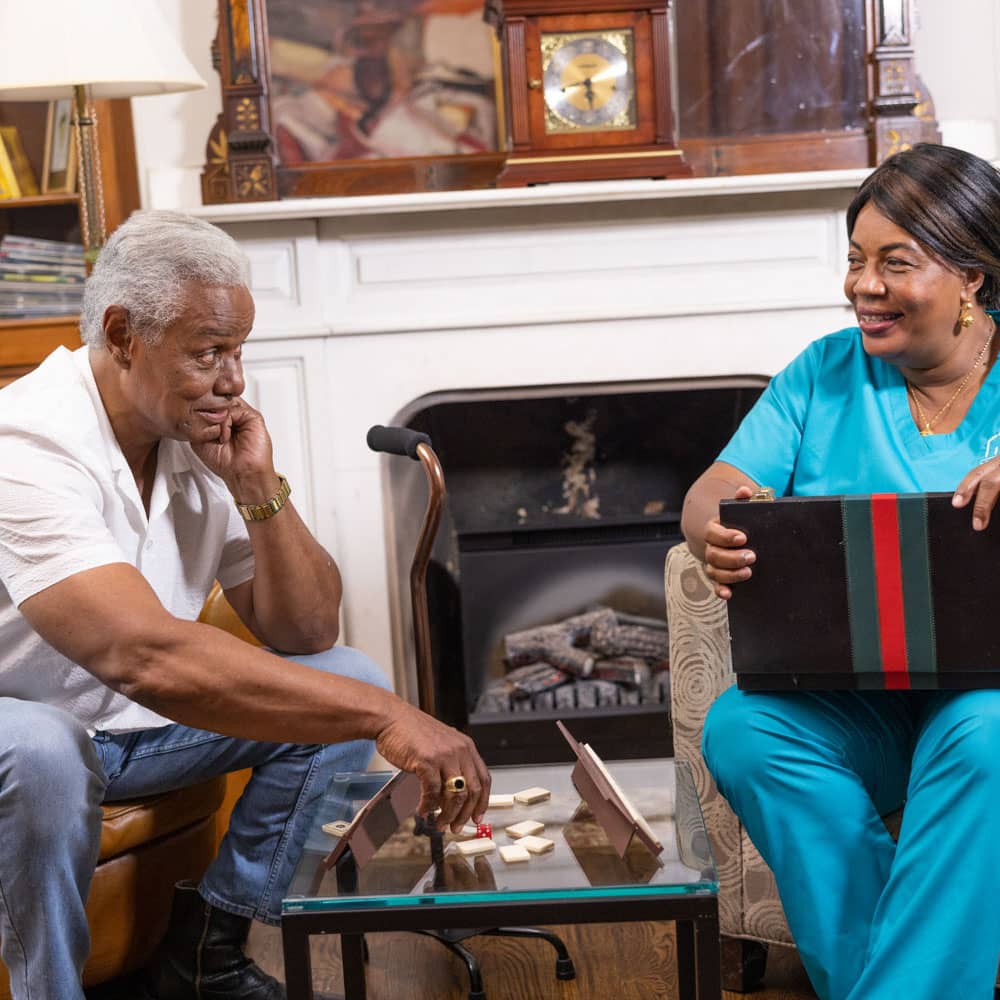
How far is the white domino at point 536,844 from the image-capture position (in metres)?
1.33

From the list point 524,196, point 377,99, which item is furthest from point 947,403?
point 377,99

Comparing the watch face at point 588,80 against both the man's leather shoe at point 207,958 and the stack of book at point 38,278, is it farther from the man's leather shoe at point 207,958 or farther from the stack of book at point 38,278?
the man's leather shoe at point 207,958

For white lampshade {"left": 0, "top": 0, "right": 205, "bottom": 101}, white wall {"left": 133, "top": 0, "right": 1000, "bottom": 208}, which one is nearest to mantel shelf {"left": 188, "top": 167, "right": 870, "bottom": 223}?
white wall {"left": 133, "top": 0, "right": 1000, "bottom": 208}

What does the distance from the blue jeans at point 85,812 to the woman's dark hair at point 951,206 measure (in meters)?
0.98

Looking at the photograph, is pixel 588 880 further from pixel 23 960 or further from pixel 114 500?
pixel 114 500

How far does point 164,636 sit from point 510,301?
1.52 meters

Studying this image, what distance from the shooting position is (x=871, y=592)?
150 centimetres

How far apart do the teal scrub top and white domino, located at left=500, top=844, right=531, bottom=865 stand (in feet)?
2.17

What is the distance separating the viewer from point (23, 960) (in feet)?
4.84

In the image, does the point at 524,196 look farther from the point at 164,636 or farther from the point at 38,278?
the point at 164,636

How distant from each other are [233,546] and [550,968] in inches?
30.2

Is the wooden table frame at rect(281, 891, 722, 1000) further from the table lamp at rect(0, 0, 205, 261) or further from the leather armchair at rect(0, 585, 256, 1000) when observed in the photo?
the table lamp at rect(0, 0, 205, 261)

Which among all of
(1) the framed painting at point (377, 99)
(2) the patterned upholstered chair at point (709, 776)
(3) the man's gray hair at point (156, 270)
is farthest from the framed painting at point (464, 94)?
(2) the patterned upholstered chair at point (709, 776)

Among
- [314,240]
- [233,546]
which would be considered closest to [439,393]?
[314,240]
